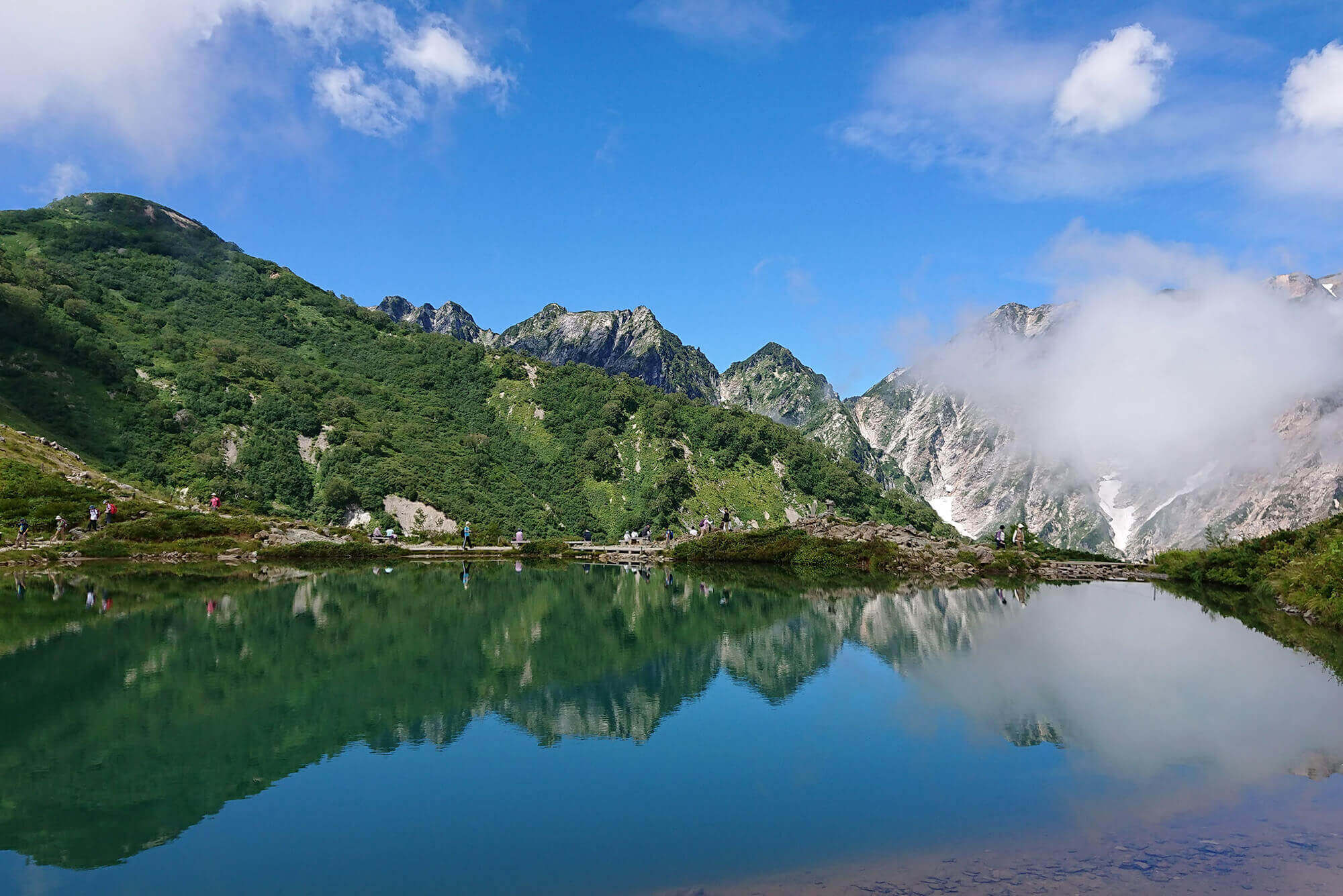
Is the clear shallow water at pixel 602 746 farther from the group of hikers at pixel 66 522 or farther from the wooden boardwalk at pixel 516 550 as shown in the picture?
the wooden boardwalk at pixel 516 550

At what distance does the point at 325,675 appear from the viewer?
2841cm

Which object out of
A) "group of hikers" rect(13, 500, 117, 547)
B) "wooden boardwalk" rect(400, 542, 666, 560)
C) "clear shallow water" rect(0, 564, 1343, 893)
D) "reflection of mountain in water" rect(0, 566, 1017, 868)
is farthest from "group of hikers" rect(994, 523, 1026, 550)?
"group of hikers" rect(13, 500, 117, 547)

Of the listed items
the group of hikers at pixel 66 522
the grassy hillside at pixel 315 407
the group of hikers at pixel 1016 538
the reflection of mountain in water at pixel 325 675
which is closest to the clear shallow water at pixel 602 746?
the reflection of mountain in water at pixel 325 675

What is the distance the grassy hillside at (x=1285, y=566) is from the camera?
42594 mm

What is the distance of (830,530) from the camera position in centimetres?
8306

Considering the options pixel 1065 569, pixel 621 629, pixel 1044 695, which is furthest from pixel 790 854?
pixel 1065 569

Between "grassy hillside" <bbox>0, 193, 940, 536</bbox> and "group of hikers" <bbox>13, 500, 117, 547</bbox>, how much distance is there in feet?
87.2

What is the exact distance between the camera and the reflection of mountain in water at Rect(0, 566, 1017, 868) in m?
17.4

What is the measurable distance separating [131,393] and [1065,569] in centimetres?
11955

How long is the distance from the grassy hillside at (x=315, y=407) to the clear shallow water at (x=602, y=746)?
6794 centimetres

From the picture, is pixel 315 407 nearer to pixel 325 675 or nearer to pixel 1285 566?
pixel 325 675

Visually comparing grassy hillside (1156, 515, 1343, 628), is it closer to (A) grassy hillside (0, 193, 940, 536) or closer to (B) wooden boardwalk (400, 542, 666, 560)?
(B) wooden boardwalk (400, 542, 666, 560)

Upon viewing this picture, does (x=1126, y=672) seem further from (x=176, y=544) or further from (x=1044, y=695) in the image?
(x=176, y=544)

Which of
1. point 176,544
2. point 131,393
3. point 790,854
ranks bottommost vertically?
point 790,854
